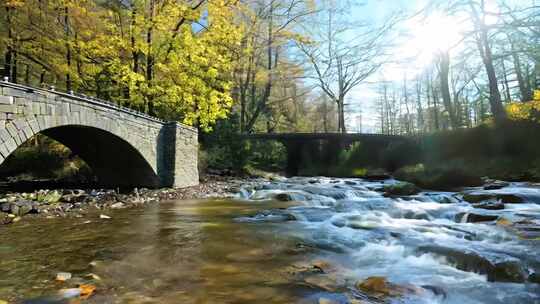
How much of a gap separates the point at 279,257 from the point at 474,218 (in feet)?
14.6

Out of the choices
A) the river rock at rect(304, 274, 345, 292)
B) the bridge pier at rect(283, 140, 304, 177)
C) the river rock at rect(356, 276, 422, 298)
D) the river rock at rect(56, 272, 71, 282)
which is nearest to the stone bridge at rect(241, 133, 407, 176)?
the bridge pier at rect(283, 140, 304, 177)

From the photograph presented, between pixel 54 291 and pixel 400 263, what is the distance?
370 centimetres

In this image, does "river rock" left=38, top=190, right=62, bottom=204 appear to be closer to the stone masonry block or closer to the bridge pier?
the stone masonry block

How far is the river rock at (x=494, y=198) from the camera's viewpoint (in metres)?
8.34

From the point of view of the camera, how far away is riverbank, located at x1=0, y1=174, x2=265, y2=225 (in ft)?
23.7

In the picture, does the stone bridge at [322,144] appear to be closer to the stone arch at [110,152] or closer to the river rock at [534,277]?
the stone arch at [110,152]

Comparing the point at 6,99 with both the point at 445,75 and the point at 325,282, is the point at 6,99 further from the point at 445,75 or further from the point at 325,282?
the point at 445,75

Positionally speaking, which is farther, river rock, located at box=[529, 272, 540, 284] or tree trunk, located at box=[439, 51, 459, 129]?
tree trunk, located at box=[439, 51, 459, 129]

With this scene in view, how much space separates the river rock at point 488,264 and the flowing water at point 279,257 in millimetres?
12

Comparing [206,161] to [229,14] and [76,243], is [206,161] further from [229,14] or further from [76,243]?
[76,243]

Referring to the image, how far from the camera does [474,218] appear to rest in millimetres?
6500

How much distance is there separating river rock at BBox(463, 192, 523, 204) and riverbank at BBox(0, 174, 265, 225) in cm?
716

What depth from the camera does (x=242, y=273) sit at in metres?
3.63

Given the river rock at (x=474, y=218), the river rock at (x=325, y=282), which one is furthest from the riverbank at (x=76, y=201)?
the river rock at (x=474, y=218)
